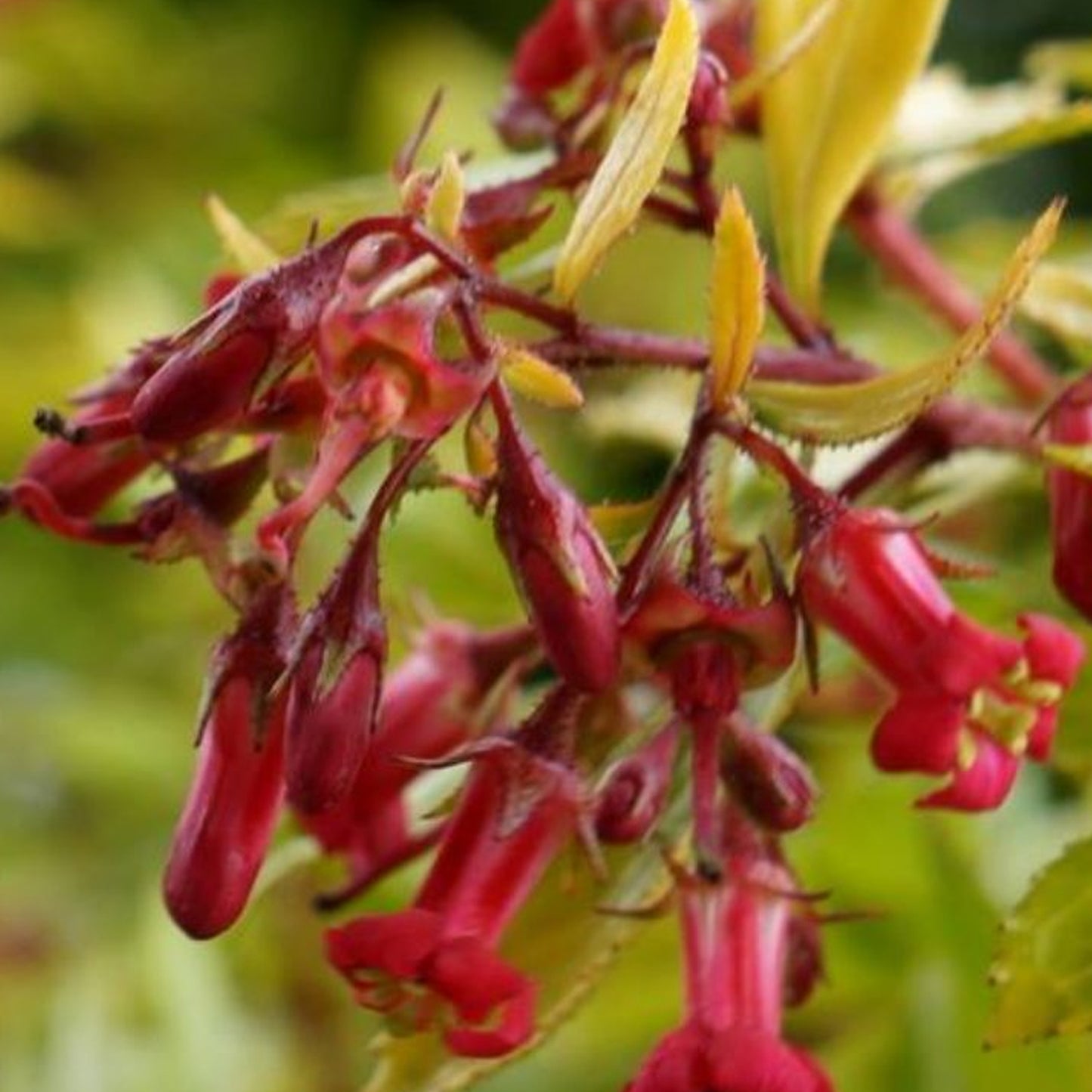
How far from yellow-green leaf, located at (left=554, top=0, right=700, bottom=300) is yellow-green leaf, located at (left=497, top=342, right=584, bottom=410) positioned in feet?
0.22

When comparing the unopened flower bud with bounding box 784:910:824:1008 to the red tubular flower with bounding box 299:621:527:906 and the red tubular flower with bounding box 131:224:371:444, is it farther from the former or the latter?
the red tubular flower with bounding box 131:224:371:444

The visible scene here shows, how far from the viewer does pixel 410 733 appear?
3.29 feet

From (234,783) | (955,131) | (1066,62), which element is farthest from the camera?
(1066,62)

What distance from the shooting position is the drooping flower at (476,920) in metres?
0.86

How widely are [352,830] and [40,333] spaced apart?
Answer: 1717 millimetres

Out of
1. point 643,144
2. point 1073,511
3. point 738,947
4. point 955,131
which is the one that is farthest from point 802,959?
point 955,131

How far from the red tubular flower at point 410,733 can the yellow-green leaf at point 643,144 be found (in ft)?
0.67

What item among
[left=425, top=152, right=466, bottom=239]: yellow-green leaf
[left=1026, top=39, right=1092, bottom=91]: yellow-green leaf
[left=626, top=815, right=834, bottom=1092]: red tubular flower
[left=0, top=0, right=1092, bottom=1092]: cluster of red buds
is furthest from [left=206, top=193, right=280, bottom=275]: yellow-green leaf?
[left=1026, top=39, right=1092, bottom=91]: yellow-green leaf

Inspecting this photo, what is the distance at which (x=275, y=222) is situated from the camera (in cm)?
109

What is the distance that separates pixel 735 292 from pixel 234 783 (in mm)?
225

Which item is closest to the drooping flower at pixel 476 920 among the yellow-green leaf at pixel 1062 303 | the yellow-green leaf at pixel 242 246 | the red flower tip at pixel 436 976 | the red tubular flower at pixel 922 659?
the red flower tip at pixel 436 976

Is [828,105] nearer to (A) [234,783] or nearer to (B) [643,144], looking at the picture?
(B) [643,144]

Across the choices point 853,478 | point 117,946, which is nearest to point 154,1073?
point 117,946

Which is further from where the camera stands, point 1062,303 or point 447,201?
point 1062,303
